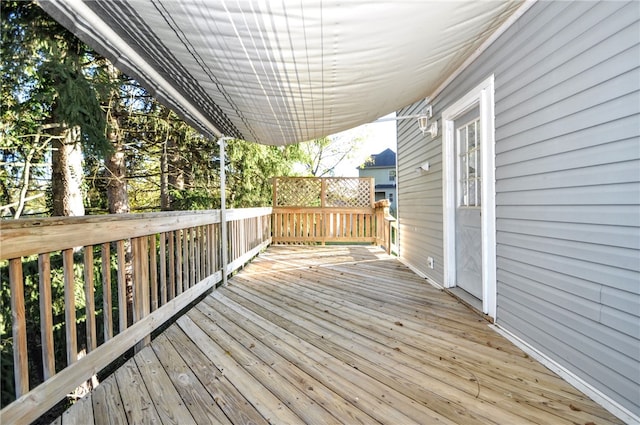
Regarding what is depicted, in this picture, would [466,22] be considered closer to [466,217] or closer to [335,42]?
[335,42]

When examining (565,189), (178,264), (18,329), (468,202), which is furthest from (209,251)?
(565,189)

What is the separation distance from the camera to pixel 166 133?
553 centimetres

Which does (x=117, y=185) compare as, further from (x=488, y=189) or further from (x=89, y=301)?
(x=488, y=189)

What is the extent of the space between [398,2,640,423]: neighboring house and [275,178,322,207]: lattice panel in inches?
181

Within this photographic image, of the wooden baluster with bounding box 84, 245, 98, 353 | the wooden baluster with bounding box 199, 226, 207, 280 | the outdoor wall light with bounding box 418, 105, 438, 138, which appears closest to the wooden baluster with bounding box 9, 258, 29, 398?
the wooden baluster with bounding box 84, 245, 98, 353

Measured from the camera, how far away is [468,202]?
3186 millimetres

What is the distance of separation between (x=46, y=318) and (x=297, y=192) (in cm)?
600

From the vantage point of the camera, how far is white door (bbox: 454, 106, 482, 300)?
9.73 ft

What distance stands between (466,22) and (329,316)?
2.38 metres

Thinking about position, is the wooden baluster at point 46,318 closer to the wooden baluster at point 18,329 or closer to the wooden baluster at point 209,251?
the wooden baluster at point 18,329

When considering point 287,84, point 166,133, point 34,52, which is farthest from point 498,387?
point 166,133

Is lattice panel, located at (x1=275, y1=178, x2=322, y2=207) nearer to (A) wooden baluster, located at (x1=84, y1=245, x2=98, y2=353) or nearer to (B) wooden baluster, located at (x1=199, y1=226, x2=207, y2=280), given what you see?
(B) wooden baluster, located at (x1=199, y1=226, x2=207, y2=280)

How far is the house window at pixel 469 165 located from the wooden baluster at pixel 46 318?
321cm

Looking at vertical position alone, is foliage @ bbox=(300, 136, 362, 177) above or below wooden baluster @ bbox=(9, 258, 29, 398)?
above
